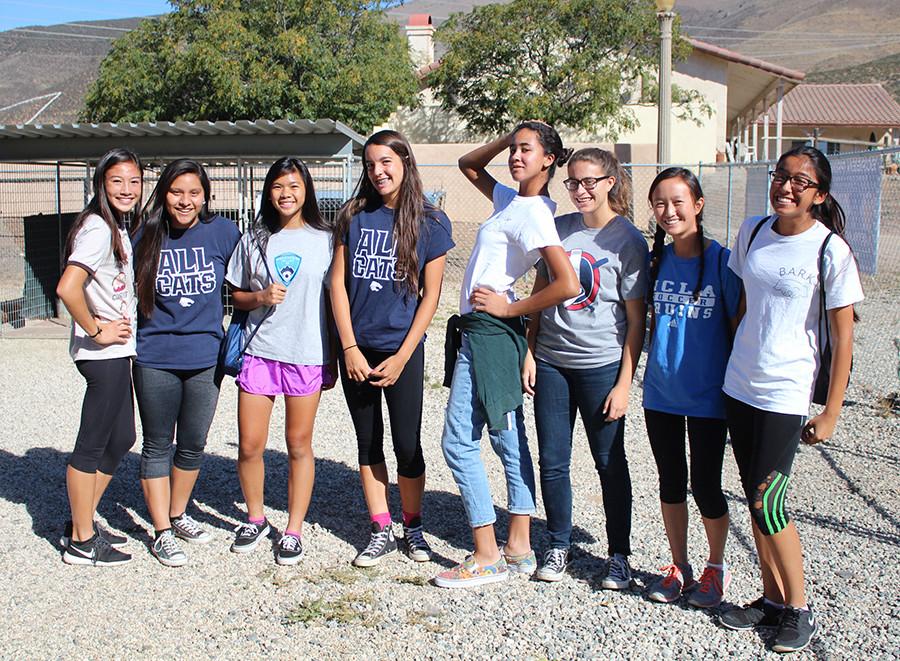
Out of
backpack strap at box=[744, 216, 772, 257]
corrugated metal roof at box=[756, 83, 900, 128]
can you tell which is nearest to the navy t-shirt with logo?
backpack strap at box=[744, 216, 772, 257]

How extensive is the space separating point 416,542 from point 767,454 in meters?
1.68

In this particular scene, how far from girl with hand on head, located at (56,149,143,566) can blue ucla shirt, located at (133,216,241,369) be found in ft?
0.33

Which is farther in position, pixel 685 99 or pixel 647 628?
pixel 685 99

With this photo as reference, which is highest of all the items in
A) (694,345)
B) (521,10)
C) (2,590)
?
(521,10)

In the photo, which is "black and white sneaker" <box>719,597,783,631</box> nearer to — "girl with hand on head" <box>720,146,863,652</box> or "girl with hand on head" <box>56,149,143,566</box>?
"girl with hand on head" <box>720,146,863,652</box>

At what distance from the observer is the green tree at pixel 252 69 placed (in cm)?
2289

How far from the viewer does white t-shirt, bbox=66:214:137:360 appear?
3.76m

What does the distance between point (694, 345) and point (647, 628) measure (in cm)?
107

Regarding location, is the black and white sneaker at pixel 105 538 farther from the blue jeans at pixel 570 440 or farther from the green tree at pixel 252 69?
the green tree at pixel 252 69

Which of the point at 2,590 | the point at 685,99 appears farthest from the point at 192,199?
the point at 685,99

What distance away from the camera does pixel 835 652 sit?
318 cm

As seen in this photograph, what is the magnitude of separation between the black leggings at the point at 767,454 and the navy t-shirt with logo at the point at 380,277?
136cm

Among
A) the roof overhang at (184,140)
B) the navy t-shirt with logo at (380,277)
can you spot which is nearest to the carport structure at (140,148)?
the roof overhang at (184,140)

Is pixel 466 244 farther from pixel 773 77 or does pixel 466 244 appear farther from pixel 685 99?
pixel 773 77
